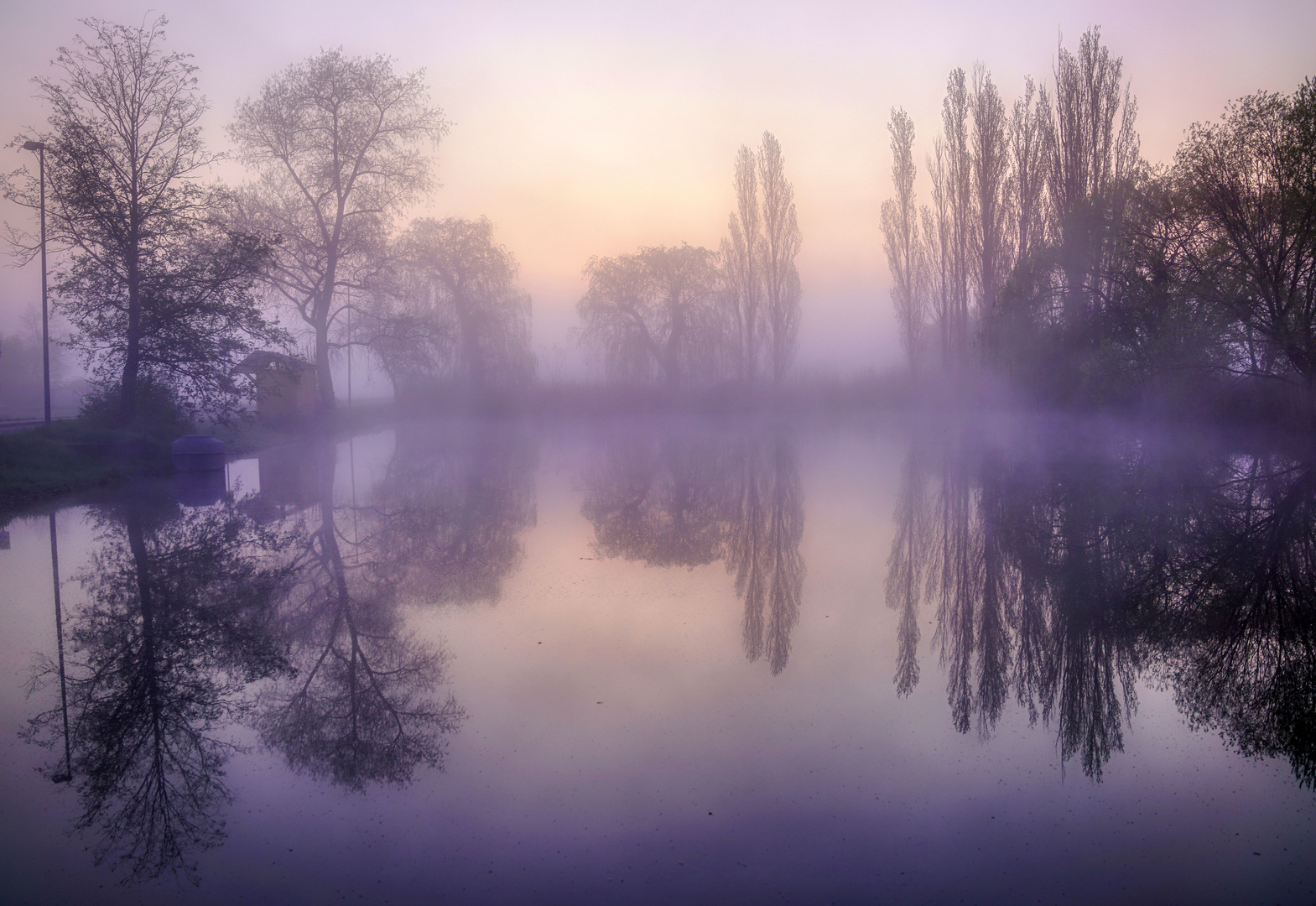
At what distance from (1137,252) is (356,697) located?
19851mm

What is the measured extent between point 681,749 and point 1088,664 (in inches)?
112

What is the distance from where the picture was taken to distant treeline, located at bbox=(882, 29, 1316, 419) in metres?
15.6

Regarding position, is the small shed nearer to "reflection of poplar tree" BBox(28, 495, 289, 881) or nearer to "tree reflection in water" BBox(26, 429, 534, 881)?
"tree reflection in water" BBox(26, 429, 534, 881)

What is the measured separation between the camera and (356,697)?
4.32 meters

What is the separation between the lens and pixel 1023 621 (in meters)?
5.40

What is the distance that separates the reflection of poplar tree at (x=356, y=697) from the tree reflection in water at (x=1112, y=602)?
9.38 feet

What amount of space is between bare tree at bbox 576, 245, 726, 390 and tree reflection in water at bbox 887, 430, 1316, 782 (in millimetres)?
21841

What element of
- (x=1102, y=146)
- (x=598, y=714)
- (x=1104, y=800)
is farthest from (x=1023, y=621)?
(x=1102, y=146)

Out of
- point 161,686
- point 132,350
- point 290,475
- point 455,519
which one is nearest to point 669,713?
point 161,686

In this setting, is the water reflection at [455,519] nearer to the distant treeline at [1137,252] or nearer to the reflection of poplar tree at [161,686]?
the reflection of poplar tree at [161,686]

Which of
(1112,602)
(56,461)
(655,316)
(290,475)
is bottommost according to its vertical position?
(1112,602)

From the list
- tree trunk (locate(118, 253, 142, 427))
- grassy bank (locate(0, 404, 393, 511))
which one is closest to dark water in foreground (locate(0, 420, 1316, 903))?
grassy bank (locate(0, 404, 393, 511))

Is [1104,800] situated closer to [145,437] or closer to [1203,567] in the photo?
[1203,567]

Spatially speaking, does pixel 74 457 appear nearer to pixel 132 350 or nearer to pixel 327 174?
pixel 132 350
